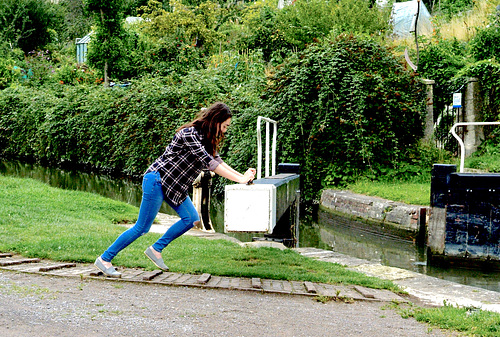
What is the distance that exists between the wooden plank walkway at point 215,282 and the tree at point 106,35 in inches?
723

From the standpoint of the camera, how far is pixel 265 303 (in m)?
4.93

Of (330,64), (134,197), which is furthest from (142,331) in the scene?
(134,197)

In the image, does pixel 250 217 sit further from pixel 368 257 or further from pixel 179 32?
pixel 179 32

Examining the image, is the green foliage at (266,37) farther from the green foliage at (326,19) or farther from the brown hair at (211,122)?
the brown hair at (211,122)

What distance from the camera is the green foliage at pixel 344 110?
13570 mm

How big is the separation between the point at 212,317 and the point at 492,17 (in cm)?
1529

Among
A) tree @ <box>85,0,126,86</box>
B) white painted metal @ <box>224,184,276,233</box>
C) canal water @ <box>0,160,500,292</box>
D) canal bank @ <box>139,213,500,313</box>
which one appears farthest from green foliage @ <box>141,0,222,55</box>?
white painted metal @ <box>224,184,276,233</box>

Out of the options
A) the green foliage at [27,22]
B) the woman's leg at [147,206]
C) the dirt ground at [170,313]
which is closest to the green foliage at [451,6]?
the green foliage at [27,22]

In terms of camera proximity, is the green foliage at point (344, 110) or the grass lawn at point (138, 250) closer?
the grass lawn at point (138, 250)

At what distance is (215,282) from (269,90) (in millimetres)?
9489

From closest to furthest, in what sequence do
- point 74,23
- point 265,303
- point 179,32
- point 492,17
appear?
point 265,303, point 492,17, point 179,32, point 74,23

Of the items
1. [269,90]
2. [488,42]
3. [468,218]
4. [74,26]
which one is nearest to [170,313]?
[468,218]

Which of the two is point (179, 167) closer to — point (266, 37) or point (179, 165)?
point (179, 165)

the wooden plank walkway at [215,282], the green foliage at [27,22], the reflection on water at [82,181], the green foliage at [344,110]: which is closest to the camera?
the wooden plank walkway at [215,282]
